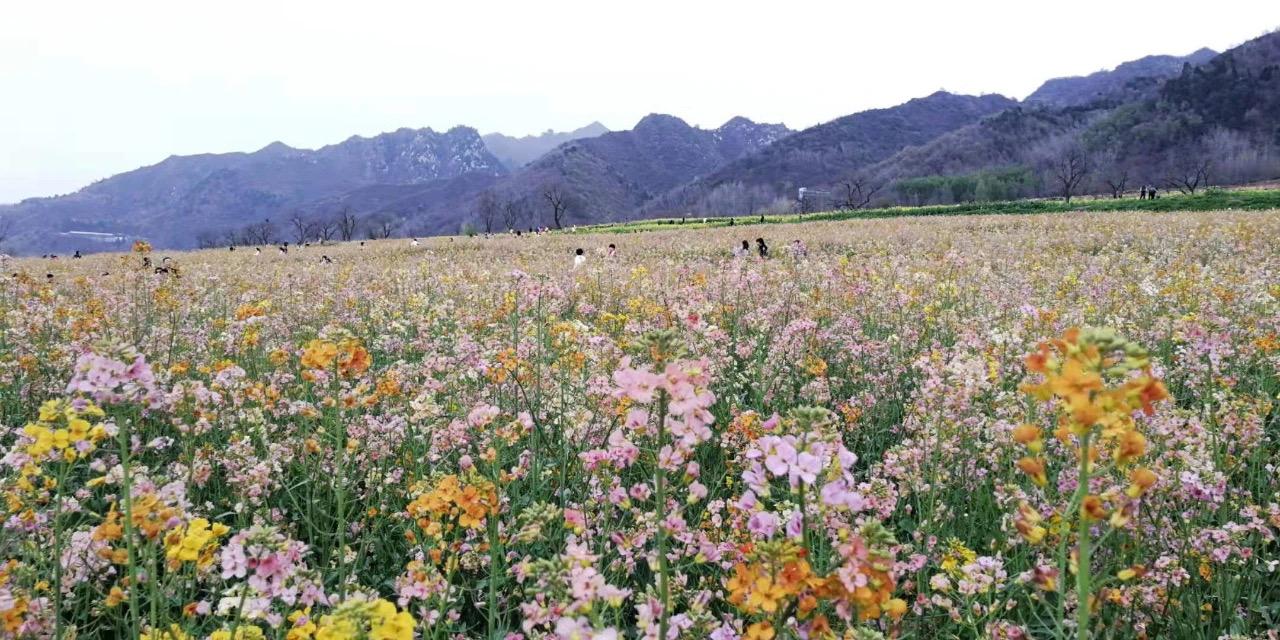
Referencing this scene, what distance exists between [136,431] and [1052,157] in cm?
17969

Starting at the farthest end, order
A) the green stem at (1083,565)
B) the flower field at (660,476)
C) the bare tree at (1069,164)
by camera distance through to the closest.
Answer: the bare tree at (1069,164) → the flower field at (660,476) → the green stem at (1083,565)

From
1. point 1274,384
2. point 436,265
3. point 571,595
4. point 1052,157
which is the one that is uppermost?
point 1052,157

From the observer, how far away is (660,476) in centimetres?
164

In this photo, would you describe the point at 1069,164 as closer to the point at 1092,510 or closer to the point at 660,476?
the point at 1092,510

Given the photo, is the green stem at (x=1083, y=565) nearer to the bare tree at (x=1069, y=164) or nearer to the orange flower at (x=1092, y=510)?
the orange flower at (x=1092, y=510)

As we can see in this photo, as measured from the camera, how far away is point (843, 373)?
6105 mm

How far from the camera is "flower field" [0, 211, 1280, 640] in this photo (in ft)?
5.37

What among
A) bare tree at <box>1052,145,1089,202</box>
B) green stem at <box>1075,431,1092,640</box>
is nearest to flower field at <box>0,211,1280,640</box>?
green stem at <box>1075,431,1092,640</box>

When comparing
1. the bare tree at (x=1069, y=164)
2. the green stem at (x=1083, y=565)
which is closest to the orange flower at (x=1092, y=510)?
the green stem at (x=1083, y=565)

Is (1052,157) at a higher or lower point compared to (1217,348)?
higher

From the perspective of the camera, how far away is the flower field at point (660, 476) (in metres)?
1.64

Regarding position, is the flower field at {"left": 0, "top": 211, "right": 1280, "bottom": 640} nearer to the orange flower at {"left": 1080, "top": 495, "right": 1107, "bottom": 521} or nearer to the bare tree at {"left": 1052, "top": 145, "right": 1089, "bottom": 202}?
the orange flower at {"left": 1080, "top": 495, "right": 1107, "bottom": 521}

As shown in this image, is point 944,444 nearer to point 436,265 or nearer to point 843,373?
point 843,373

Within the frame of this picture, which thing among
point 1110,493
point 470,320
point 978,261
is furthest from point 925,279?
point 1110,493
